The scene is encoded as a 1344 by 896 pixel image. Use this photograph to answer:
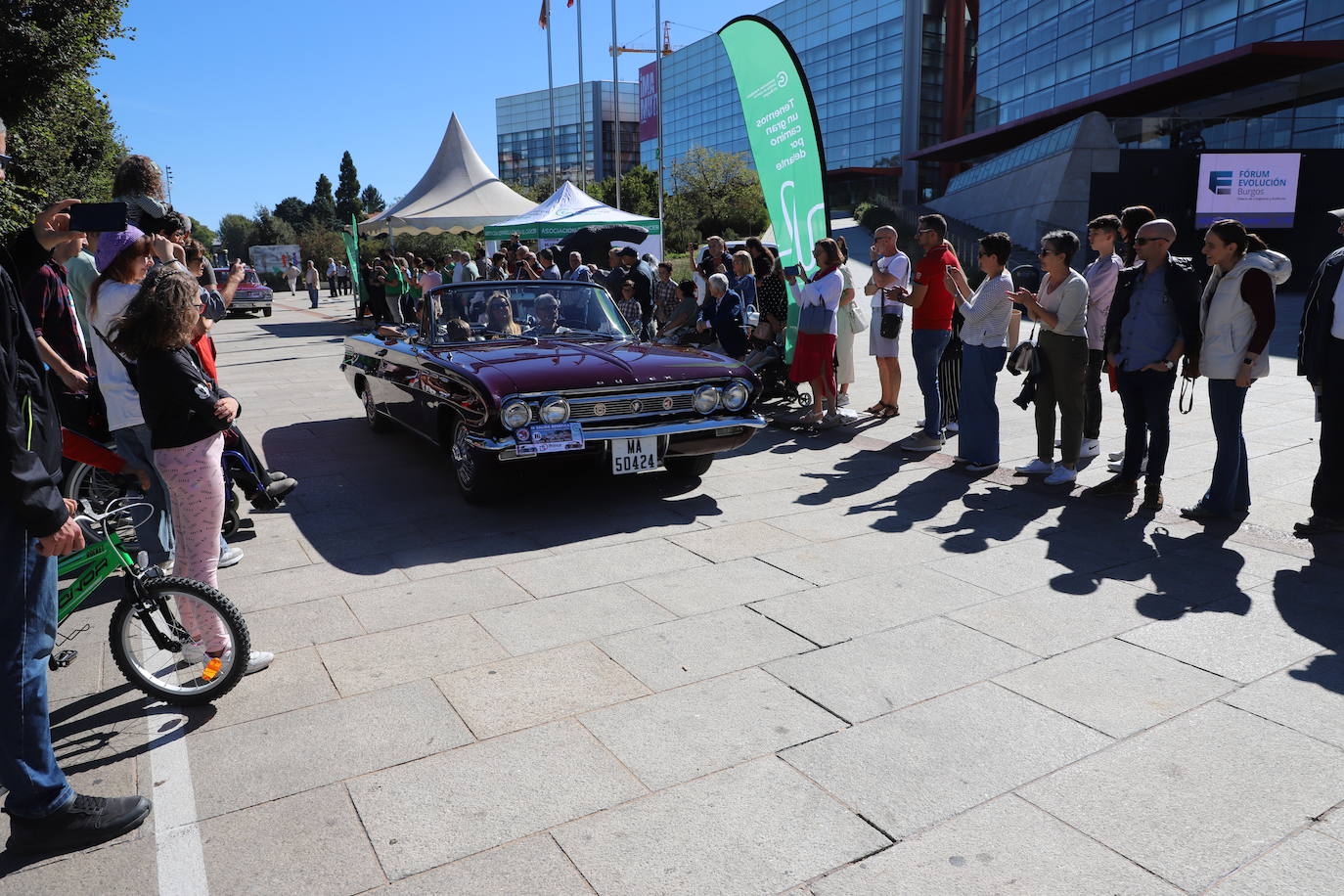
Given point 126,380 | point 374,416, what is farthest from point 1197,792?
point 374,416

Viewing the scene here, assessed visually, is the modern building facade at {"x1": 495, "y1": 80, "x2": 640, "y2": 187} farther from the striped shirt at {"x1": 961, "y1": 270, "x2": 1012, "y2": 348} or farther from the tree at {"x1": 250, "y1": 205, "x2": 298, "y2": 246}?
the striped shirt at {"x1": 961, "y1": 270, "x2": 1012, "y2": 348}

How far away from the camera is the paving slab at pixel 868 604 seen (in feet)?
13.5

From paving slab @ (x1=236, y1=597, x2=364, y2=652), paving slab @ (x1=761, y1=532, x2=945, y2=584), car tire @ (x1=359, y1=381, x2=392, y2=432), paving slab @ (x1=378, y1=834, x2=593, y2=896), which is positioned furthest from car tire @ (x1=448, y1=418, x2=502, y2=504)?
paving slab @ (x1=378, y1=834, x2=593, y2=896)

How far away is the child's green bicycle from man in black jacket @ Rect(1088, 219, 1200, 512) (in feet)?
17.8

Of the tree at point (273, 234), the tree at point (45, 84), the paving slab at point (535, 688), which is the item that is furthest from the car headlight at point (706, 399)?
the tree at point (273, 234)

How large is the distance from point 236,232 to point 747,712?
97941 millimetres

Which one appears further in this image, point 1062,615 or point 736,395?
point 736,395

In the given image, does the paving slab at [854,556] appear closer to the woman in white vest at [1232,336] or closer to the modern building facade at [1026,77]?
the woman in white vest at [1232,336]

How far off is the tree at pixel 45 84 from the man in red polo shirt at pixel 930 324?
1194 cm

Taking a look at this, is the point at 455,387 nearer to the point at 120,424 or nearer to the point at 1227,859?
the point at 120,424

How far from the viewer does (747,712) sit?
333 centimetres

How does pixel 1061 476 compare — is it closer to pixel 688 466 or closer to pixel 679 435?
pixel 688 466

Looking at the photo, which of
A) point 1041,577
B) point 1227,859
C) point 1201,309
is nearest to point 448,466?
point 1041,577

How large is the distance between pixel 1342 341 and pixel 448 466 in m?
6.17
